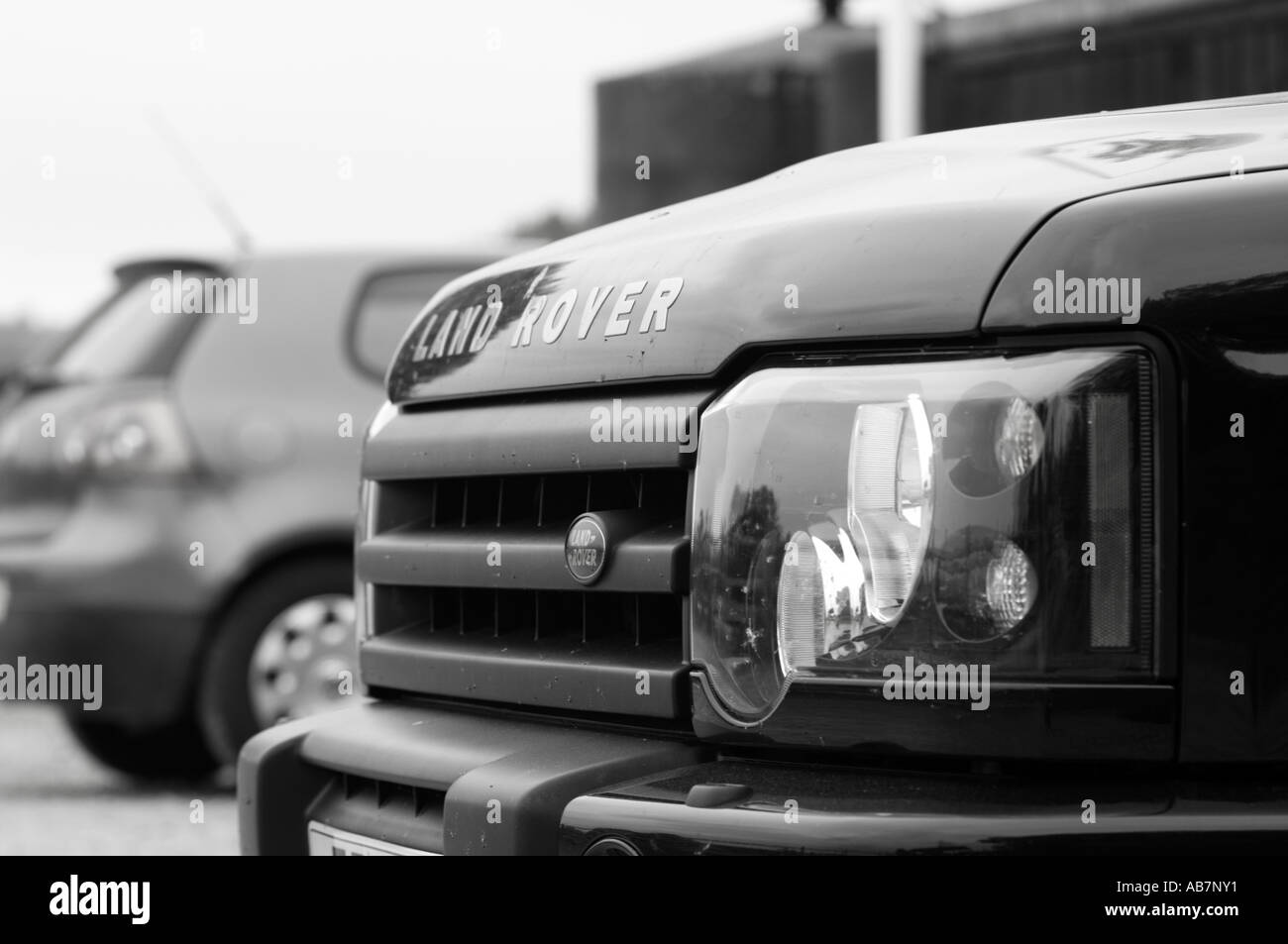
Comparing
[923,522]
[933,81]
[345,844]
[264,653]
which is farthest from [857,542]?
[933,81]

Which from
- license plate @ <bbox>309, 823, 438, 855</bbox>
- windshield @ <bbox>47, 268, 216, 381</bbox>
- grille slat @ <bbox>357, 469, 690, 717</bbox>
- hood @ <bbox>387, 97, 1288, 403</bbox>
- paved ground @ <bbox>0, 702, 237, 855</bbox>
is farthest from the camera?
windshield @ <bbox>47, 268, 216, 381</bbox>

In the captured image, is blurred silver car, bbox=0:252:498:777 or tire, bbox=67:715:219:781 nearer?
blurred silver car, bbox=0:252:498:777

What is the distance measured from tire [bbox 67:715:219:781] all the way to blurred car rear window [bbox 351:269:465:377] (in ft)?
4.62

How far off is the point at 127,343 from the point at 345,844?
3518 mm

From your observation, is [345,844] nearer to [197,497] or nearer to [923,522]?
[923,522]

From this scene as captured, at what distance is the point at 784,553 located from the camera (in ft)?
5.85

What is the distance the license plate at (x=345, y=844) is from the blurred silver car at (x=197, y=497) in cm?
267

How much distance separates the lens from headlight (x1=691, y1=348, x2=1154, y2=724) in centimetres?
161

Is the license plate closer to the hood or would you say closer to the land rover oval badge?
the land rover oval badge

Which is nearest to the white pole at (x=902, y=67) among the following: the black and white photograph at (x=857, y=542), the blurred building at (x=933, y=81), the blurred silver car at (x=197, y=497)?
the blurred building at (x=933, y=81)

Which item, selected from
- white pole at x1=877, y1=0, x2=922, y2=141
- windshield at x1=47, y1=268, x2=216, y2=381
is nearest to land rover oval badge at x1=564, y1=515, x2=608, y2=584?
windshield at x1=47, y1=268, x2=216, y2=381
